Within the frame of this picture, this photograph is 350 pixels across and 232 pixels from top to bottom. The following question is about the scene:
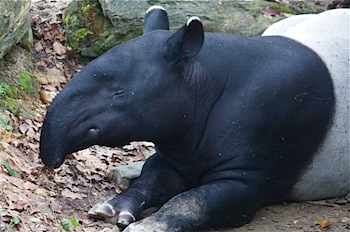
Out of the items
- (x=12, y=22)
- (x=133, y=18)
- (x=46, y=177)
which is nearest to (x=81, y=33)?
(x=133, y=18)

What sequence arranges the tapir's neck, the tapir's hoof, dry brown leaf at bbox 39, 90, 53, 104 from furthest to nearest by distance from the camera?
1. dry brown leaf at bbox 39, 90, 53, 104
2. the tapir's neck
3. the tapir's hoof

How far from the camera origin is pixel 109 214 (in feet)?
21.8

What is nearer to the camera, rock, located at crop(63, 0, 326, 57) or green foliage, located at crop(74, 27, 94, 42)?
rock, located at crop(63, 0, 326, 57)

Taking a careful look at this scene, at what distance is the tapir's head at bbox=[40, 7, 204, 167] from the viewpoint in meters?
6.26

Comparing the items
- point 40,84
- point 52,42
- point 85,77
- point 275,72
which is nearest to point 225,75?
point 275,72

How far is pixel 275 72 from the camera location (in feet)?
22.5

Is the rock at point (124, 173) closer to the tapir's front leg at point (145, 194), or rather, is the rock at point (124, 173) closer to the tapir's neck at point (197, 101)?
the tapir's front leg at point (145, 194)

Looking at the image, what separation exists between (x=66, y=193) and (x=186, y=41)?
159cm

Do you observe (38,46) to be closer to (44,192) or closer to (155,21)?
(155,21)

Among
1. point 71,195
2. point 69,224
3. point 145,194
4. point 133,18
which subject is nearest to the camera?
point 69,224

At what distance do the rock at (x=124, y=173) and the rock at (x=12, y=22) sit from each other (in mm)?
1520

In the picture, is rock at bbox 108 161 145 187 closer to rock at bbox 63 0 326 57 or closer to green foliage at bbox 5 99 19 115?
green foliage at bbox 5 99 19 115

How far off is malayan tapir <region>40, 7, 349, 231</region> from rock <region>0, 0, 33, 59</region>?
137 centimetres

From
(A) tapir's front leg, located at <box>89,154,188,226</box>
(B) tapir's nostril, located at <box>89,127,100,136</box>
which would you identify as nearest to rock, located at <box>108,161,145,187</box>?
(A) tapir's front leg, located at <box>89,154,188,226</box>
